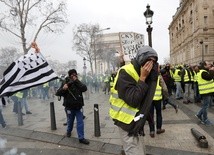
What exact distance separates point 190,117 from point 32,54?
599cm

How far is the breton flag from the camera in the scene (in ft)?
16.6

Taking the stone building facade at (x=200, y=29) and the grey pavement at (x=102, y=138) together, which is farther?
the stone building facade at (x=200, y=29)

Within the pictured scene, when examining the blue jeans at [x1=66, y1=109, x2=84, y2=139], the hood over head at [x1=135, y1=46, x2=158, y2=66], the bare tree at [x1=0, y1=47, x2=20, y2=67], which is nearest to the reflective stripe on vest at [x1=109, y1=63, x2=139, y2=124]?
the hood over head at [x1=135, y1=46, x2=158, y2=66]

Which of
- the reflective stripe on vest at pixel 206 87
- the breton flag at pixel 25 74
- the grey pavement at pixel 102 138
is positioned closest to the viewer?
the breton flag at pixel 25 74

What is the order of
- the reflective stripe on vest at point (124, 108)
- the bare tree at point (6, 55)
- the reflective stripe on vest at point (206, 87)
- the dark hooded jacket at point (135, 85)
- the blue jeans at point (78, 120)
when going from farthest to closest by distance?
the bare tree at point (6, 55), the reflective stripe on vest at point (206, 87), the blue jeans at point (78, 120), the reflective stripe on vest at point (124, 108), the dark hooded jacket at point (135, 85)

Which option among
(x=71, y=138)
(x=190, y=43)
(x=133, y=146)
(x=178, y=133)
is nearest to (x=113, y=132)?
(x=71, y=138)

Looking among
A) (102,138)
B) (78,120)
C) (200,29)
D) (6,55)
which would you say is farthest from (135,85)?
(6,55)

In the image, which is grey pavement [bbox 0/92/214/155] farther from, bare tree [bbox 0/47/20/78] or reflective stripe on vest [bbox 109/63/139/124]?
bare tree [bbox 0/47/20/78]

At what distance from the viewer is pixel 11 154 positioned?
6.59 metres

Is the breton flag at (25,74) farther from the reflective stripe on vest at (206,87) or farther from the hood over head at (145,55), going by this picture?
the reflective stripe on vest at (206,87)

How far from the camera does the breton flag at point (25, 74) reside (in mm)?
5055

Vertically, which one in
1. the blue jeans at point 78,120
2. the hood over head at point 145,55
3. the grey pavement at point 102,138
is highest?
the hood over head at point 145,55

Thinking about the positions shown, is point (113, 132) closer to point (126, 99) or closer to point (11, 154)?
point (11, 154)

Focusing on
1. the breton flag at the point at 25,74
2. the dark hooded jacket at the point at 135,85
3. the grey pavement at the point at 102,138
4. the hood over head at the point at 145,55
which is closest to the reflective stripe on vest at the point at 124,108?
the dark hooded jacket at the point at 135,85
